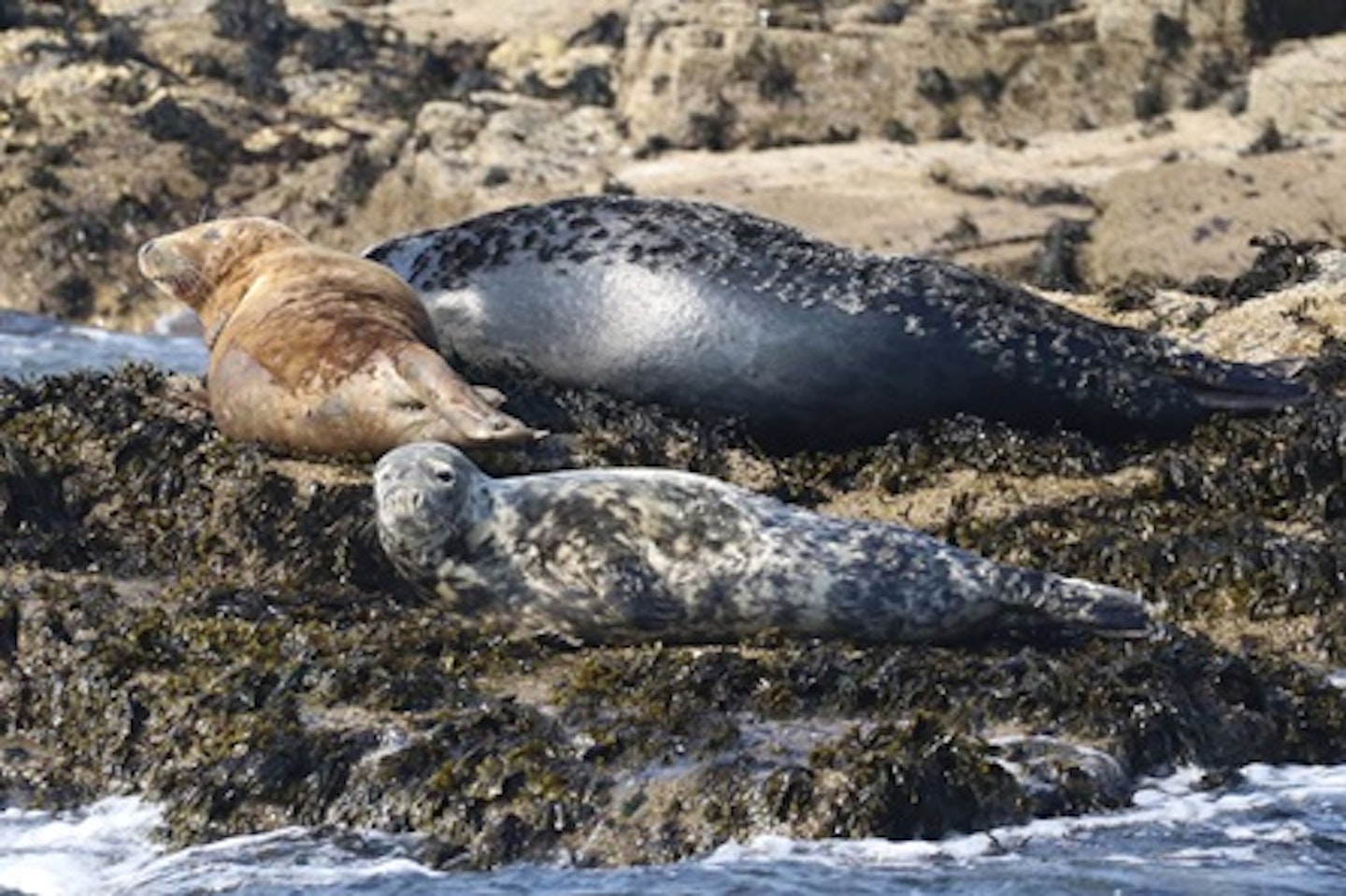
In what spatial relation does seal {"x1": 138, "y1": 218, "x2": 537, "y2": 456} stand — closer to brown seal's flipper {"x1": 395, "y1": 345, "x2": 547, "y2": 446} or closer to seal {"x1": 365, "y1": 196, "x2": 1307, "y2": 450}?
brown seal's flipper {"x1": 395, "y1": 345, "x2": 547, "y2": 446}

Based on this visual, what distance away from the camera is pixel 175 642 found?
24.5 feet

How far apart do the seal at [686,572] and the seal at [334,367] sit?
64cm

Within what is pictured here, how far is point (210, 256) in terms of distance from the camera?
1008 cm

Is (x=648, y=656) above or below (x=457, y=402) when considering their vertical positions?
below

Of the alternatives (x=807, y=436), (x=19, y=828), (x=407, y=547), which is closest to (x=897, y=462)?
(x=807, y=436)

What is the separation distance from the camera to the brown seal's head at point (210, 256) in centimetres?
999

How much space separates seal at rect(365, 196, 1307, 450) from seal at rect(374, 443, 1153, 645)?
52.2 inches

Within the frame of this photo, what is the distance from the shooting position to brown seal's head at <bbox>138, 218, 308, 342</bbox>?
9.99 m

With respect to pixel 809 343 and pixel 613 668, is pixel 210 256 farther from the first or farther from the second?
pixel 613 668

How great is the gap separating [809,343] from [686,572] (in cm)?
168

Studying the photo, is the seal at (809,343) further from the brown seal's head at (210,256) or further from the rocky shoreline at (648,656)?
the brown seal's head at (210,256)

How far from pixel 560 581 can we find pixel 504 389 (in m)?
1.83

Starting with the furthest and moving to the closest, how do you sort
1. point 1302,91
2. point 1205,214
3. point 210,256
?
point 1302,91
point 1205,214
point 210,256

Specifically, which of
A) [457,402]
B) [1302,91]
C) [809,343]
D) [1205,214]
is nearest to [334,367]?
[457,402]
